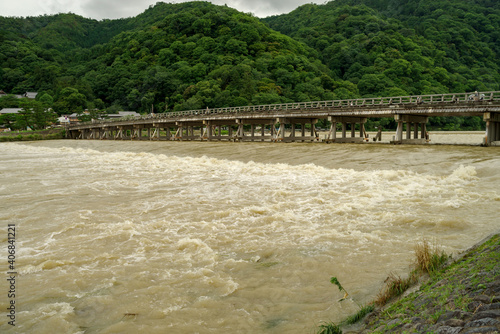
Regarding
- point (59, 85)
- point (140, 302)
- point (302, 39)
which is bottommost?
point (140, 302)

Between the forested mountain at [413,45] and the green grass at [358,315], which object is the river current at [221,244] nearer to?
the green grass at [358,315]

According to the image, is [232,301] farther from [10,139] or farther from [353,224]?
[10,139]

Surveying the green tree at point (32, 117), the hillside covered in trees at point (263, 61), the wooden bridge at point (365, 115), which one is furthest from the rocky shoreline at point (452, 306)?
the green tree at point (32, 117)

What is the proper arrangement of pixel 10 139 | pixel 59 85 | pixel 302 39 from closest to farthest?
pixel 10 139 → pixel 59 85 → pixel 302 39

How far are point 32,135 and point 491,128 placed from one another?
83046 mm

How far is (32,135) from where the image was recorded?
75.6 metres

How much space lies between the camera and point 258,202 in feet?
39.8

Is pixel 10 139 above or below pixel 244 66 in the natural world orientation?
below

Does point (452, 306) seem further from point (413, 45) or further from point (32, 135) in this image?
point (413, 45)

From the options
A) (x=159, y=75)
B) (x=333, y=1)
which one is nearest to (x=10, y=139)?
(x=159, y=75)

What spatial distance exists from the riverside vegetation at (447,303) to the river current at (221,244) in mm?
587

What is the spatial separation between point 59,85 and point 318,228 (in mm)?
145900

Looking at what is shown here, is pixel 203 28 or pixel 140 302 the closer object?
pixel 140 302

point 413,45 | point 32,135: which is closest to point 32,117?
point 32,135
